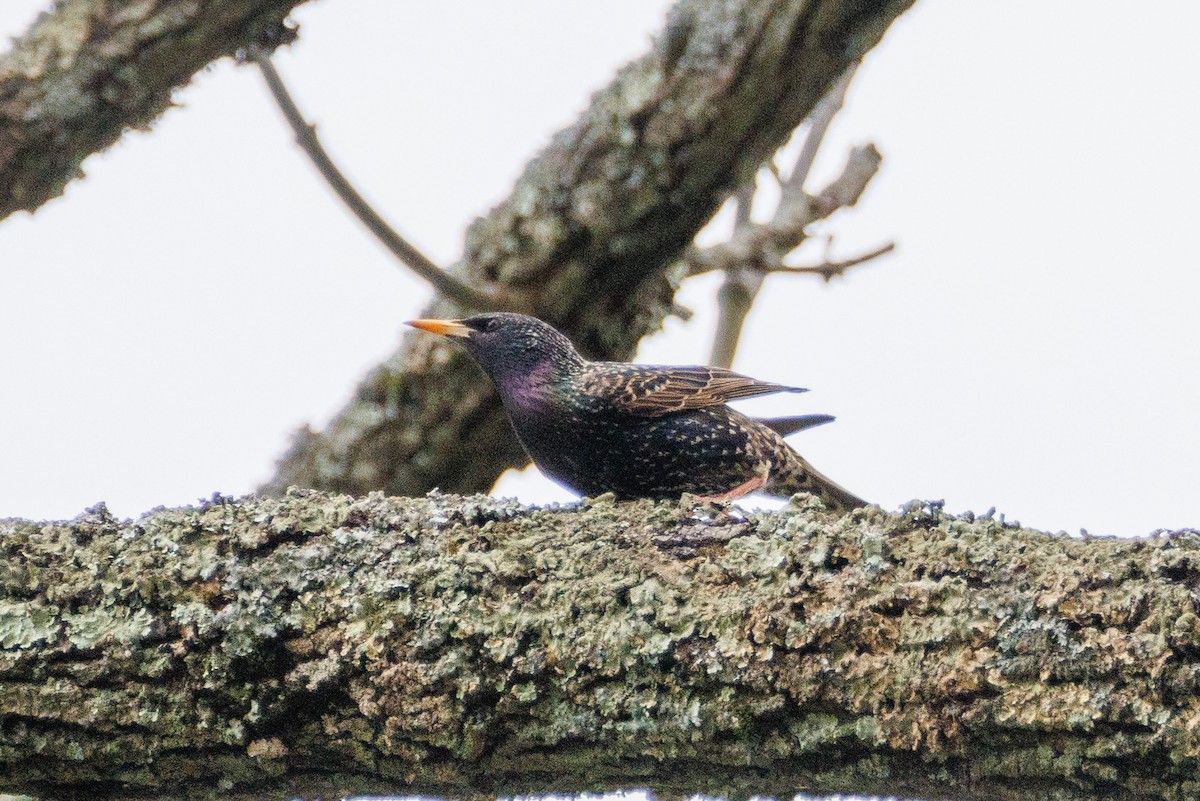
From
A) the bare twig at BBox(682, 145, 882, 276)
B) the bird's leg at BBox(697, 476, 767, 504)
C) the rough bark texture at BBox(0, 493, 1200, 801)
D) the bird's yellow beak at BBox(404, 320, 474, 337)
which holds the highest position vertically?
the bare twig at BBox(682, 145, 882, 276)

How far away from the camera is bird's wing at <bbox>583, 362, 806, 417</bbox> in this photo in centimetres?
480

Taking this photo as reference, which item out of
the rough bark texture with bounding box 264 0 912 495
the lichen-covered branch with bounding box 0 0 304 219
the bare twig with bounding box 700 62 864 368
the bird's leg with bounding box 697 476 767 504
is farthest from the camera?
the bare twig with bounding box 700 62 864 368

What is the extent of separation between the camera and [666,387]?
4875mm

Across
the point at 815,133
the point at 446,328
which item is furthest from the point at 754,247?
the point at 446,328

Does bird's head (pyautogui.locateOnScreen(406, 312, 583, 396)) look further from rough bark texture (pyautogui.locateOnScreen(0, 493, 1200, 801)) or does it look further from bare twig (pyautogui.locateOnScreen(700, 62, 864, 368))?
rough bark texture (pyautogui.locateOnScreen(0, 493, 1200, 801))

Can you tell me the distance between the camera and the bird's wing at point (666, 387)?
4797 mm

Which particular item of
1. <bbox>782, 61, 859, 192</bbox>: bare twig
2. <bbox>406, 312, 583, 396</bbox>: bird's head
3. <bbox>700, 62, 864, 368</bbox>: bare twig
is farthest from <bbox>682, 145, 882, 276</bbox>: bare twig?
<bbox>406, 312, 583, 396</bbox>: bird's head

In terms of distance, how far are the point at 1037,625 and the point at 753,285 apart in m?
3.36

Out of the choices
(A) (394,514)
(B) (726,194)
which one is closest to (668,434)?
(B) (726,194)

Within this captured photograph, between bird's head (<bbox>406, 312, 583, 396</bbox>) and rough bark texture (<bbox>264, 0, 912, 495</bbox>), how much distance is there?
0.50ft

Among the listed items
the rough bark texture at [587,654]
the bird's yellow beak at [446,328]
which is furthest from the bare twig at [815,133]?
the rough bark texture at [587,654]

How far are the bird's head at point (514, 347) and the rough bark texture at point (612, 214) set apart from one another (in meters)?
0.15

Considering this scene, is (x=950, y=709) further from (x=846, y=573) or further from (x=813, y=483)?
(x=813, y=483)

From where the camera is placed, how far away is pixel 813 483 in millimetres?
5391
